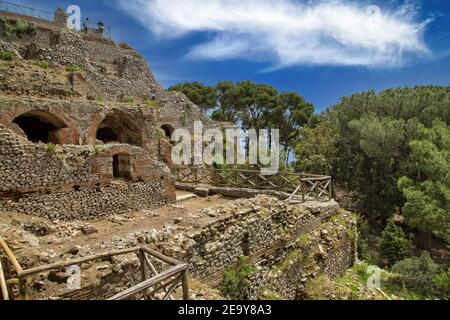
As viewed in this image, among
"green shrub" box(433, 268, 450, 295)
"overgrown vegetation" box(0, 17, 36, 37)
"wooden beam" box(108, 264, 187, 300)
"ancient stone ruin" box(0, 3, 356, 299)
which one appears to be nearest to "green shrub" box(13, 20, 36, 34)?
"overgrown vegetation" box(0, 17, 36, 37)

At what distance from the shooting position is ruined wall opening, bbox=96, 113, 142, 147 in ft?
57.4

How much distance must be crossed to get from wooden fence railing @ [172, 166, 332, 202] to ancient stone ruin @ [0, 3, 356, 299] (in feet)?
0.71

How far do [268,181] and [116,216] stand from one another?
274 inches

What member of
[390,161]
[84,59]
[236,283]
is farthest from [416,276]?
[84,59]

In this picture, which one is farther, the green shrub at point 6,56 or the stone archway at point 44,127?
the green shrub at point 6,56

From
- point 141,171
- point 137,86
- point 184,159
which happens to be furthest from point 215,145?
point 141,171

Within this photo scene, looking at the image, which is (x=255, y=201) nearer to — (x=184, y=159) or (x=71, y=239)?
(x=71, y=239)

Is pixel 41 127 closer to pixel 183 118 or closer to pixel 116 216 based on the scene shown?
pixel 116 216

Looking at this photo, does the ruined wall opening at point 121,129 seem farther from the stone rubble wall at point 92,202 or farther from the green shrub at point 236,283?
the green shrub at point 236,283

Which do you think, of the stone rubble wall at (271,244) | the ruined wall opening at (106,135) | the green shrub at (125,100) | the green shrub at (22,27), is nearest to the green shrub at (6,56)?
the ruined wall opening at (106,135)

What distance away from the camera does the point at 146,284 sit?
3.86 metres

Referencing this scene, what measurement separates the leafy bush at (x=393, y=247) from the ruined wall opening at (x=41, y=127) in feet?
52.2

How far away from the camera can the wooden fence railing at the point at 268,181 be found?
13289 millimetres

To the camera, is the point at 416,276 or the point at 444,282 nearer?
the point at 444,282
